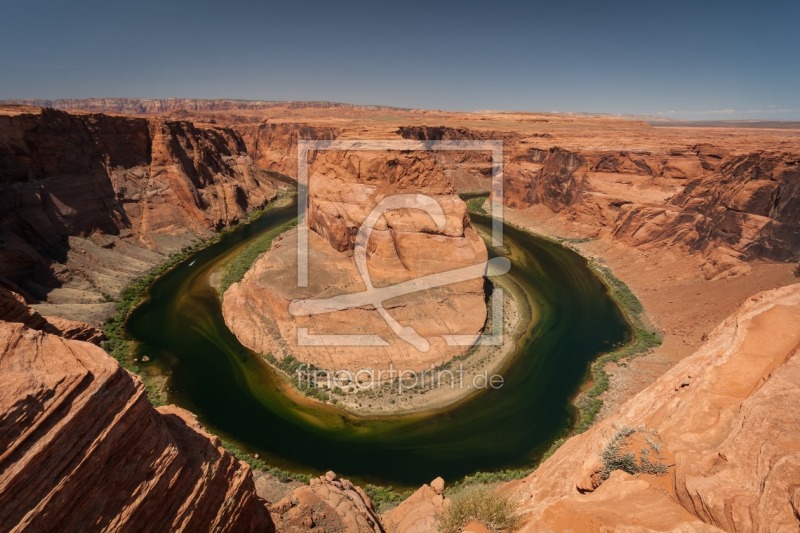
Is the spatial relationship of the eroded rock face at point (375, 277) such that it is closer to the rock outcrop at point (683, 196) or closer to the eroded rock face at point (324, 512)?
the eroded rock face at point (324, 512)

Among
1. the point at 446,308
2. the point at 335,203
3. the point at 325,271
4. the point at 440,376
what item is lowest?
the point at 440,376

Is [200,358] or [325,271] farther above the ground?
[325,271]

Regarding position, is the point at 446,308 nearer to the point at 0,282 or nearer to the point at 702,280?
the point at 702,280

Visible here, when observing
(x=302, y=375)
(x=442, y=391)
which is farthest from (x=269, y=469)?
(x=442, y=391)

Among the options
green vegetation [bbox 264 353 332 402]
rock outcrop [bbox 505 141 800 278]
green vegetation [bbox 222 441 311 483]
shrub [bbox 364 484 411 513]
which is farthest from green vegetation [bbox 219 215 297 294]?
rock outcrop [bbox 505 141 800 278]

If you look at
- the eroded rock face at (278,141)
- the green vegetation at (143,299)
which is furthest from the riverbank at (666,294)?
the eroded rock face at (278,141)

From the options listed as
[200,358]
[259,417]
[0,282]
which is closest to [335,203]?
[200,358]

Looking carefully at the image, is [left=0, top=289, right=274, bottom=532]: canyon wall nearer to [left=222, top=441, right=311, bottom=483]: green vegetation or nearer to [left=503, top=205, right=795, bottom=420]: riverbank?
[left=222, top=441, right=311, bottom=483]: green vegetation
